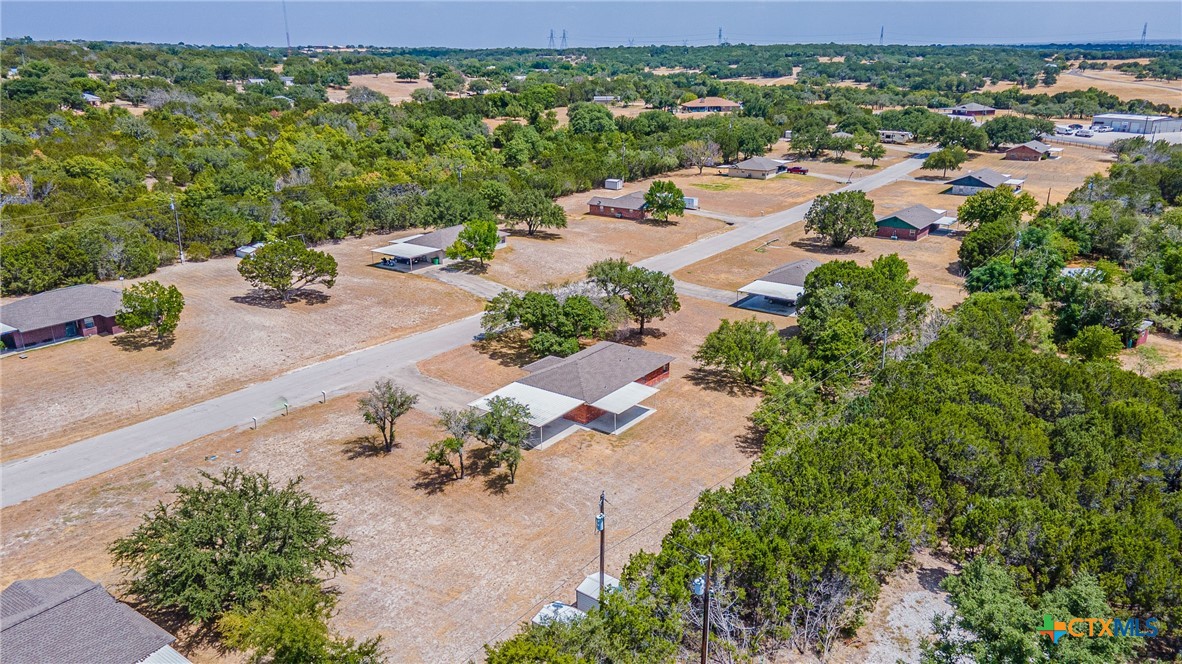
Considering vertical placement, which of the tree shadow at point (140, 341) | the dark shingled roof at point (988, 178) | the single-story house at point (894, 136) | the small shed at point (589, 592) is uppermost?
the single-story house at point (894, 136)

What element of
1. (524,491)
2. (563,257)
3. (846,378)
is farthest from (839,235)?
(524,491)

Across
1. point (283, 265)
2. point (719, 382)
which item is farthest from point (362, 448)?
point (283, 265)

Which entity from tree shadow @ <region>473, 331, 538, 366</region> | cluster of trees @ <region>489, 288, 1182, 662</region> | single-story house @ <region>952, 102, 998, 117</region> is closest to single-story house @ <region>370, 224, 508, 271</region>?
tree shadow @ <region>473, 331, 538, 366</region>

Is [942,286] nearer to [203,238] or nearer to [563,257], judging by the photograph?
[563,257]

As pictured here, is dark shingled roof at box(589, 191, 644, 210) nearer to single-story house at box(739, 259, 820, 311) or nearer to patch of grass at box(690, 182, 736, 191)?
patch of grass at box(690, 182, 736, 191)

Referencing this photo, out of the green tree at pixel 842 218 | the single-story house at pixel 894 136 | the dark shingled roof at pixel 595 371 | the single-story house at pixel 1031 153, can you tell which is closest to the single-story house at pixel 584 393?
the dark shingled roof at pixel 595 371

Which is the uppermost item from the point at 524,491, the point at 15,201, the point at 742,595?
the point at 15,201

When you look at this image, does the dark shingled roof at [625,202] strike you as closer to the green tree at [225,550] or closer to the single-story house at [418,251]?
the single-story house at [418,251]
